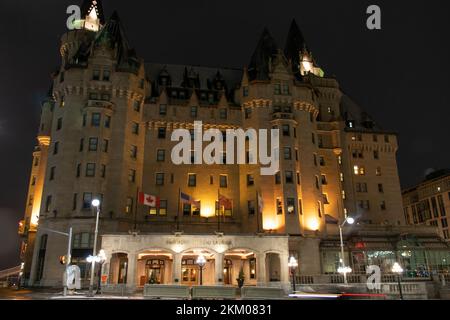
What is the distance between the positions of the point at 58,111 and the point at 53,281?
81.7 ft

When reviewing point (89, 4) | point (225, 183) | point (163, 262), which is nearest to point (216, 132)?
point (225, 183)

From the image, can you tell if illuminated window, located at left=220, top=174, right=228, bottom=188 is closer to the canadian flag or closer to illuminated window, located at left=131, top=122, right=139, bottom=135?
illuminated window, located at left=131, top=122, right=139, bottom=135

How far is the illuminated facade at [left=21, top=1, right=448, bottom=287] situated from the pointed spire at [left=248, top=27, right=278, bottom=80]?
29 cm

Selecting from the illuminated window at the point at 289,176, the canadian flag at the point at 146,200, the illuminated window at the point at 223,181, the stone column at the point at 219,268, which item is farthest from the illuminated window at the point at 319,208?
the canadian flag at the point at 146,200

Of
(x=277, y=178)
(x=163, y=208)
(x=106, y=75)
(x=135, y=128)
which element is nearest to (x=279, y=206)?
(x=277, y=178)

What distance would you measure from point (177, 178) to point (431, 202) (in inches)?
3346

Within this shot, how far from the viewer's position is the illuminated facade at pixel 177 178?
50781 millimetres

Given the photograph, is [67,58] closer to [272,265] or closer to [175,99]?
[175,99]

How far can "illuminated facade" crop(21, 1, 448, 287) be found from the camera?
50.8 metres

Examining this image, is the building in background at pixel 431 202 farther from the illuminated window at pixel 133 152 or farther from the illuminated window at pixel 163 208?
the illuminated window at pixel 133 152

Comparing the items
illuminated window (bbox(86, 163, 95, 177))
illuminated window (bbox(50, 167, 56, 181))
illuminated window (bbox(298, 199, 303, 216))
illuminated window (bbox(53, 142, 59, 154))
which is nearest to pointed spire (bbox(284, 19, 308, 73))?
illuminated window (bbox(298, 199, 303, 216))

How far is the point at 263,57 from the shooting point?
6681 centimetres
